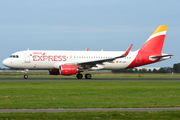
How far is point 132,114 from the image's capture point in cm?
1159

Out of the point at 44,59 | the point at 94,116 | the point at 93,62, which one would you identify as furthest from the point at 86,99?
the point at 44,59

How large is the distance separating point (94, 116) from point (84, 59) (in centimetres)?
3126

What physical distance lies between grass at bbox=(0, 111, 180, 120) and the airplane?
26611 millimetres

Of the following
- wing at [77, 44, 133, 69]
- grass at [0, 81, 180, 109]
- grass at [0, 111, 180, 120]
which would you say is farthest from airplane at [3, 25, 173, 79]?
grass at [0, 111, 180, 120]

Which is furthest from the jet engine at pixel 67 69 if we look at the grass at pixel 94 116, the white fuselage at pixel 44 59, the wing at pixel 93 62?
the grass at pixel 94 116

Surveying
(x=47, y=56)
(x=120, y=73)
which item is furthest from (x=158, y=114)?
(x=120, y=73)

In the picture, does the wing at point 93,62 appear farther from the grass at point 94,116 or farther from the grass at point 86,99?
the grass at point 94,116

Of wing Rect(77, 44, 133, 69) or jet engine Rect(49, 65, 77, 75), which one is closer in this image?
jet engine Rect(49, 65, 77, 75)

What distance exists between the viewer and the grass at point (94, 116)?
10.8m

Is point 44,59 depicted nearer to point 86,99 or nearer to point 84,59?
point 84,59

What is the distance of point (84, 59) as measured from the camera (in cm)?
4234

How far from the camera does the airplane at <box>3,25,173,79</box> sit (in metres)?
40.1

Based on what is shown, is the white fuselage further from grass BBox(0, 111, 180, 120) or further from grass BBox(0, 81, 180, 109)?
grass BBox(0, 111, 180, 120)

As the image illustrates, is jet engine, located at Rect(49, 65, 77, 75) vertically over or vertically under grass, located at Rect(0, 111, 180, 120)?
over
